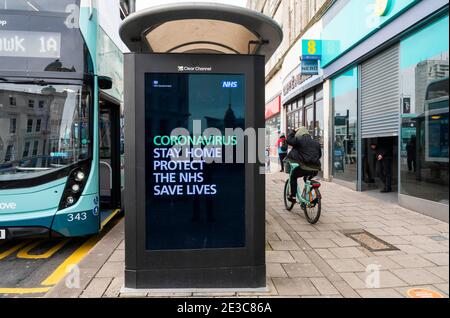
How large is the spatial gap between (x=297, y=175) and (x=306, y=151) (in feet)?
1.84

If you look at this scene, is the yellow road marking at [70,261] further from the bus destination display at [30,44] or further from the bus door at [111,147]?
the bus destination display at [30,44]

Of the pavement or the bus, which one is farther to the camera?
the bus

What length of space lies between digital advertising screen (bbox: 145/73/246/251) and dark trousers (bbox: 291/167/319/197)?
300 cm

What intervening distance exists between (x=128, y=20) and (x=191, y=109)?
1010 millimetres

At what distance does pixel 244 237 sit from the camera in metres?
3.14

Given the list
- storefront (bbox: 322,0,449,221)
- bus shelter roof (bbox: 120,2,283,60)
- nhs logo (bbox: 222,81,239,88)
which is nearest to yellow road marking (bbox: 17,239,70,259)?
bus shelter roof (bbox: 120,2,283,60)

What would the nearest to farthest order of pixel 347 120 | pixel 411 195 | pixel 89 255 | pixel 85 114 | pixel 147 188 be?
pixel 147 188, pixel 89 255, pixel 85 114, pixel 411 195, pixel 347 120

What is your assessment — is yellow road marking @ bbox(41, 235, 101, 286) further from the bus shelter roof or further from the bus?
the bus shelter roof

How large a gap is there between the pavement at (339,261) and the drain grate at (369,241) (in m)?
0.01

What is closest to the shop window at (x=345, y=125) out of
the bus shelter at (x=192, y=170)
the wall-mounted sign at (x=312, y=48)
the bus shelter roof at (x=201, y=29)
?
the wall-mounted sign at (x=312, y=48)

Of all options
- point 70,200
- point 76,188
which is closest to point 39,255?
point 70,200

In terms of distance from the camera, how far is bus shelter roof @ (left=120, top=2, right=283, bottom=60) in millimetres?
2730
